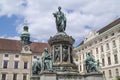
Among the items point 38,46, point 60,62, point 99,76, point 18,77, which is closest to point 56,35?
point 60,62

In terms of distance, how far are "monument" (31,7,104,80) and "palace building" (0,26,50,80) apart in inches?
1419

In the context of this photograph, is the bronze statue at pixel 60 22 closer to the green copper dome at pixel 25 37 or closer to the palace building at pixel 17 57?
the palace building at pixel 17 57

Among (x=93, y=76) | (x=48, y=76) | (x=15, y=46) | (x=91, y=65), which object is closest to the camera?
(x=48, y=76)

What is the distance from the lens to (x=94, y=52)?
1848 inches

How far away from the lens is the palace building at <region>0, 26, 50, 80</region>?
5168cm

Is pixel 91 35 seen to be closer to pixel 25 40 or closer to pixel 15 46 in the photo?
pixel 25 40

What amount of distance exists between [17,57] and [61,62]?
39072 millimetres

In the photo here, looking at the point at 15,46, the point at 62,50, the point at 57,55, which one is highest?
the point at 15,46

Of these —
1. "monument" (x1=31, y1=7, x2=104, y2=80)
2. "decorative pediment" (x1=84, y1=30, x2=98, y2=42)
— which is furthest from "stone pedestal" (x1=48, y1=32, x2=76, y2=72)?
"decorative pediment" (x1=84, y1=30, x2=98, y2=42)

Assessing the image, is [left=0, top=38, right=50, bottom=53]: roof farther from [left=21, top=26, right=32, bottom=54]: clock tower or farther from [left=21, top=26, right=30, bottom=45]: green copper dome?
[left=21, top=26, right=30, bottom=45]: green copper dome

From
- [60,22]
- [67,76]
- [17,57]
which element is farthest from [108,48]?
[67,76]

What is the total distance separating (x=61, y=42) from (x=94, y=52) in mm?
30471

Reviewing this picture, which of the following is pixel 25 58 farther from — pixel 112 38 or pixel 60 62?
pixel 60 62

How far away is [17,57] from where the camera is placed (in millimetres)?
53906
